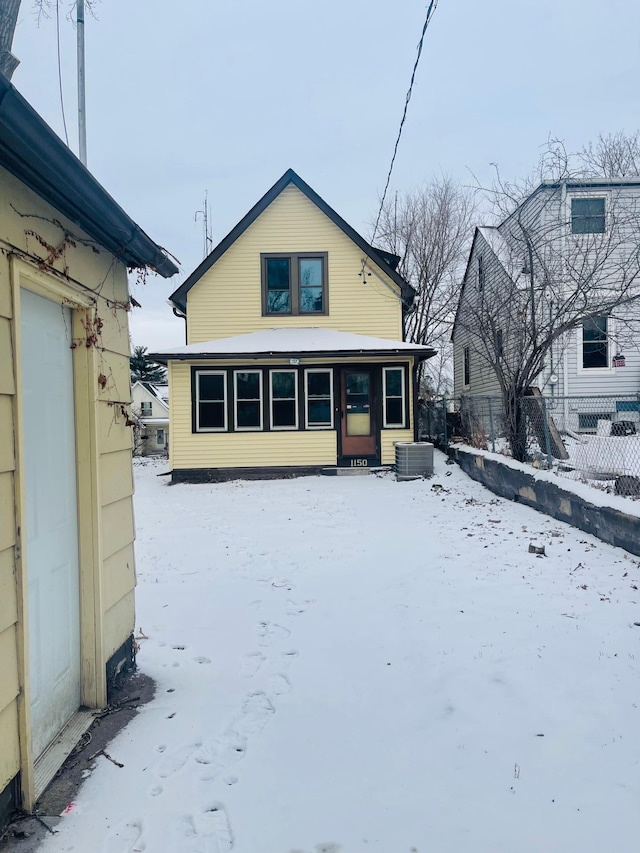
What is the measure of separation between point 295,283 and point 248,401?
3.29m

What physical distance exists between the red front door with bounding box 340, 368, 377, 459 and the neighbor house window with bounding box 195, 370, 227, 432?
2903 mm

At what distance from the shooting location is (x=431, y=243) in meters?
23.5

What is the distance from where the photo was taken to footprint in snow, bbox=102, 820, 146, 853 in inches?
80.7

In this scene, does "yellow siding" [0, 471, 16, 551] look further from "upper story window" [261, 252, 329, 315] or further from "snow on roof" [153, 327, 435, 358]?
"upper story window" [261, 252, 329, 315]

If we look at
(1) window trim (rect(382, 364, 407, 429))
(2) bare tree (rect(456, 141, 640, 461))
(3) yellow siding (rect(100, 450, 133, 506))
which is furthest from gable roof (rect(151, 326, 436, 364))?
(3) yellow siding (rect(100, 450, 133, 506))

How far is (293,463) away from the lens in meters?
12.9

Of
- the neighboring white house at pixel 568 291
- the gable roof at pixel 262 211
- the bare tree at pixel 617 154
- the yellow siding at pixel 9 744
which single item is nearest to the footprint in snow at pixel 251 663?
the yellow siding at pixel 9 744

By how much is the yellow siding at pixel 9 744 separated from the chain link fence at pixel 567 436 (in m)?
6.50

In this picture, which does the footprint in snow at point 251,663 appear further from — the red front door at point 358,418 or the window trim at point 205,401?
the window trim at point 205,401

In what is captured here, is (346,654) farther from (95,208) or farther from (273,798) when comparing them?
(95,208)

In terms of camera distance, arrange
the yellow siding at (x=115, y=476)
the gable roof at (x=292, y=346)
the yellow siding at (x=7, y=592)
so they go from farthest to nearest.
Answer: the gable roof at (x=292, y=346) → the yellow siding at (x=115, y=476) → the yellow siding at (x=7, y=592)

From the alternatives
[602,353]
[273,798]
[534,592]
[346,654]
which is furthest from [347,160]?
[273,798]

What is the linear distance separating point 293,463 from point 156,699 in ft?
31.9

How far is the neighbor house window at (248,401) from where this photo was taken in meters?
12.8
